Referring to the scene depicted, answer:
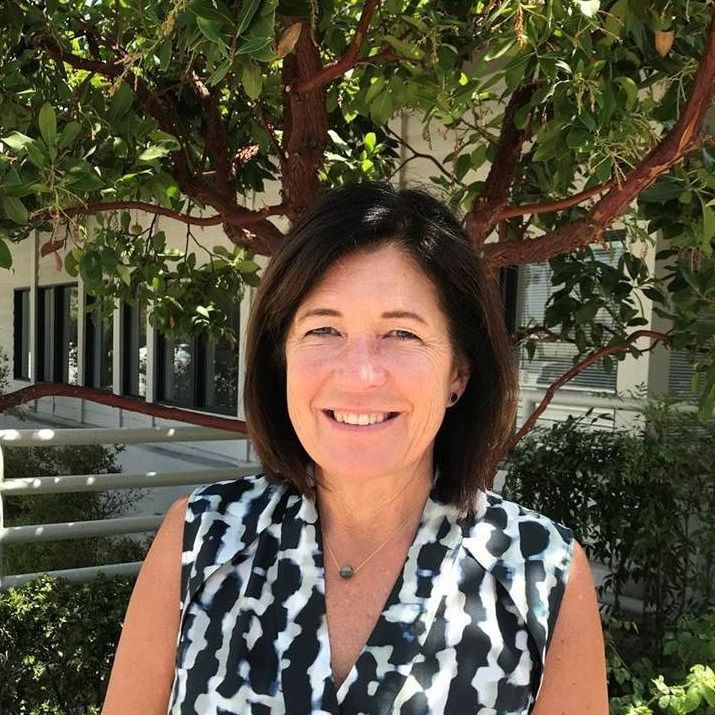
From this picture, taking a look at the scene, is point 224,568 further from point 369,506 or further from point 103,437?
point 103,437

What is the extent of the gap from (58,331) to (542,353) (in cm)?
1208

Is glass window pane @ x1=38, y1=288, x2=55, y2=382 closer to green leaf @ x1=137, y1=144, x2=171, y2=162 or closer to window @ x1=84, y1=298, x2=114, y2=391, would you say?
window @ x1=84, y1=298, x2=114, y2=391

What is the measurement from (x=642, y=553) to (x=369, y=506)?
279cm

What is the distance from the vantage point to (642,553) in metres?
3.87

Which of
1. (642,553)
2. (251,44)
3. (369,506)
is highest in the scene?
(251,44)

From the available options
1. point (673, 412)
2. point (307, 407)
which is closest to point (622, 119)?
point (307, 407)

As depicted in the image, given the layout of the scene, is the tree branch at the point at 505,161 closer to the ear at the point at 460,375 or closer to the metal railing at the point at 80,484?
the ear at the point at 460,375

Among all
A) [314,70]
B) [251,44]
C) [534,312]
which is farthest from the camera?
[534,312]

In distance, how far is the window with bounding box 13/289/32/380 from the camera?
17.5 metres

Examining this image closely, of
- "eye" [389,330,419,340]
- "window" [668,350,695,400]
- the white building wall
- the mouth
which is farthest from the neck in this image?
"window" [668,350,695,400]

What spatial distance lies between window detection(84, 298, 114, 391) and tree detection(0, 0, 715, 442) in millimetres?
10845

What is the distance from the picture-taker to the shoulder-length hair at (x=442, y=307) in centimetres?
143

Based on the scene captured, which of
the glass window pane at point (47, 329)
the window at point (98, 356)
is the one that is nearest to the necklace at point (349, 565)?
the window at point (98, 356)

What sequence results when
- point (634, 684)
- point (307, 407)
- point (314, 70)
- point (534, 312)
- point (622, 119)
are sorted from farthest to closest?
point (534, 312), point (634, 684), point (314, 70), point (622, 119), point (307, 407)
